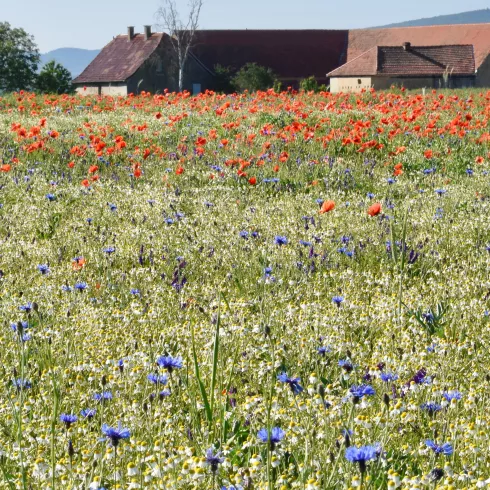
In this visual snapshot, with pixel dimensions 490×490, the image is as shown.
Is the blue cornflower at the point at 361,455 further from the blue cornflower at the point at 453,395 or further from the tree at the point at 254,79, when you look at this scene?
the tree at the point at 254,79

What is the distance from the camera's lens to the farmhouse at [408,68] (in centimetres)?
5597

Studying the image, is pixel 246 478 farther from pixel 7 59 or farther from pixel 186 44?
pixel 7 59

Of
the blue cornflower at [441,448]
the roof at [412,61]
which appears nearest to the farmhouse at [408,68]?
the roof at [412,61]

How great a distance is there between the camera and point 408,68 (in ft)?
184

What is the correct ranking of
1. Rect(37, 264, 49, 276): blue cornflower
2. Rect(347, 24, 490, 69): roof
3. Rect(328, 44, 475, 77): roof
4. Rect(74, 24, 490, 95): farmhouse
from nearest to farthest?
Rect(37, 264, 49, 276): blue cornflower
Rect(328, 44, 475, 77): roof
Rect(74, 24, 490, 95): farmhouse
Rect(347, 24, 490, 69): roof

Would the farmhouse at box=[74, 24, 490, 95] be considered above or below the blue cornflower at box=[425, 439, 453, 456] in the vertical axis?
above

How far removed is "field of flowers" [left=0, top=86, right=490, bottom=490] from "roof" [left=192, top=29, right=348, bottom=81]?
59.3m

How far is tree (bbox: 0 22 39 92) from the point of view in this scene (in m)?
68.1

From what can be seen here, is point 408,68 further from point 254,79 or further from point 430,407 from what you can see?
point 430,407

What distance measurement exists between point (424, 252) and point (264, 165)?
13.6 ft

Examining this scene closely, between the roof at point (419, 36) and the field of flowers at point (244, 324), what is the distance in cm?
5855

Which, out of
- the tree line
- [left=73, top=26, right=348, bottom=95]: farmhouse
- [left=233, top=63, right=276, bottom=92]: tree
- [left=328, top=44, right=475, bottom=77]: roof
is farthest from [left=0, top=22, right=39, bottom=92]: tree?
[left=328, top=44, right=475, bottom=77]: roof

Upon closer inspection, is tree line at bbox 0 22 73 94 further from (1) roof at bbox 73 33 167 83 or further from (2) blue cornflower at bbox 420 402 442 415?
(2) blue cornflower at bbox 420 402 442 415

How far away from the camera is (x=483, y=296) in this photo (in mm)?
4773
